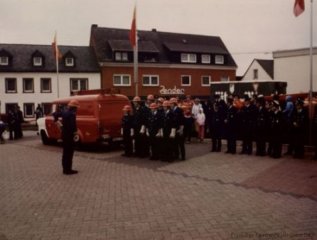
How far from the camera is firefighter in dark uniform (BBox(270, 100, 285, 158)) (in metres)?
13.1

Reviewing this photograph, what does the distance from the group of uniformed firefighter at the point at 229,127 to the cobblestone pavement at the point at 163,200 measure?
0.62m

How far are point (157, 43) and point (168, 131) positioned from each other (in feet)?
137

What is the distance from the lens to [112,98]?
16859 mm

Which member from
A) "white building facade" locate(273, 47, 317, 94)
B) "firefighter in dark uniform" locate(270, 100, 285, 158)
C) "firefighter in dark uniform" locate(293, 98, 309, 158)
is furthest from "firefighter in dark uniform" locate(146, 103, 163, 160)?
"white building facade" locate(273, 47, 317, 94)

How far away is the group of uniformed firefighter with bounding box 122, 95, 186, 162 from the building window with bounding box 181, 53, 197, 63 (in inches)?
1543

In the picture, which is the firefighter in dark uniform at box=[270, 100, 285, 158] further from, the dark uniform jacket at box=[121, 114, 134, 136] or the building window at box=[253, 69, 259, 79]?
A: the building window at box=[253, 69, 259, 79]

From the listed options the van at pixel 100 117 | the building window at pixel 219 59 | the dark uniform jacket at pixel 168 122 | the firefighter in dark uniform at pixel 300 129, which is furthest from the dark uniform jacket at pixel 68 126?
the building window at pixel 219 59

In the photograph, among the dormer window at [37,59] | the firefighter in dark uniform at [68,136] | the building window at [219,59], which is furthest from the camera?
the building window at [219,59]

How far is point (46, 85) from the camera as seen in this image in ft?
158

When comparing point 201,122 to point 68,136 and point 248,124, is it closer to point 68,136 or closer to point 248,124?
point 248,124

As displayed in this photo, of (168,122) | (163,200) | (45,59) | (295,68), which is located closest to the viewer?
(163,200)

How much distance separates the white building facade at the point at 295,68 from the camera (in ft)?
126

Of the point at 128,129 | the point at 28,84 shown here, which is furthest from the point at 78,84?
the point at 128,129

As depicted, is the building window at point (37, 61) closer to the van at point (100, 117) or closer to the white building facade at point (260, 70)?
the van at point (100, 117)
